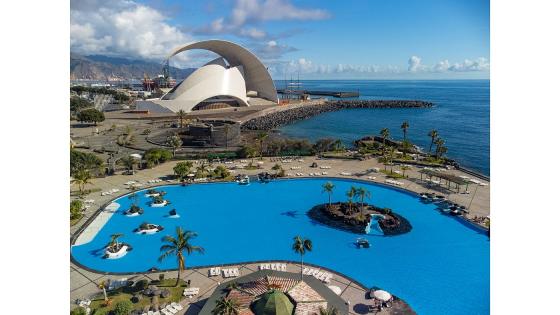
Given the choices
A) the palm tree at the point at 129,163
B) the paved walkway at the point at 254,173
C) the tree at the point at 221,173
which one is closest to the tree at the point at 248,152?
the paved walkway at the point at 254,173

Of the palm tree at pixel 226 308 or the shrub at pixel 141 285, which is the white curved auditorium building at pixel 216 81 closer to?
the shrub at pixel 141 285

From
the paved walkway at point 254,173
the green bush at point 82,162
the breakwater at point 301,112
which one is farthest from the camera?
the breakwater at point 301,112

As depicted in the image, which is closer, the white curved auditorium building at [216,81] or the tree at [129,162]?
the tree at [129,162]

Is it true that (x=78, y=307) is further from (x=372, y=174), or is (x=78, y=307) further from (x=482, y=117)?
(x=482, y=117)

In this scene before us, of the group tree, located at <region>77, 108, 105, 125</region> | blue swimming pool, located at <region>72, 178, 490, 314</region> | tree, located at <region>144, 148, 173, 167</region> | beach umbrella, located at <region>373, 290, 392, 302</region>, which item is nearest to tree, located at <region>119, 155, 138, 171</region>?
tree, located at <region>144, 148, 173, 167</region>

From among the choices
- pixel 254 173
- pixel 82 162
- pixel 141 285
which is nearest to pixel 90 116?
pixel 82 162

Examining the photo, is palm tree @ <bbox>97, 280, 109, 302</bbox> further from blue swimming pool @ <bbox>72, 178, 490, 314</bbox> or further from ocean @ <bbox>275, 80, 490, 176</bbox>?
ocean @ <bbox>275, 80, 490, 176</bbox>

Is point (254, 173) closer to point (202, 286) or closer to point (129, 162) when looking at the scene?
point (129, 162)
